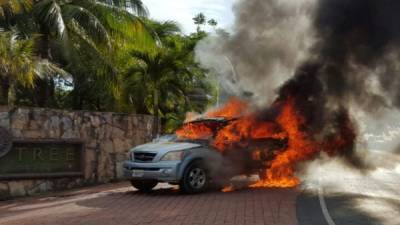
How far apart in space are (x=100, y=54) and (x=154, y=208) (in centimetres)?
903

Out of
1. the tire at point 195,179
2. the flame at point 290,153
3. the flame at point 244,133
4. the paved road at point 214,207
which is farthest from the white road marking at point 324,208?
the tire at point 195,179

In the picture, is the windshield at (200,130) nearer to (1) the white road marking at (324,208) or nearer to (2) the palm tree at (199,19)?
(1) the white road marking at (324,208)

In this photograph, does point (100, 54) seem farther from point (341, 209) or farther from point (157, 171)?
point (341, 209)

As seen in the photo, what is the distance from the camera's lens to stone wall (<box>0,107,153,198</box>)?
41.2 feet

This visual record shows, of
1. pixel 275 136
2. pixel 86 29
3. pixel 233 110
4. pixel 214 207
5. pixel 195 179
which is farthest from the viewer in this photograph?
pixel 86 29

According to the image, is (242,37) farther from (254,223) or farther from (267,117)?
(254,223)

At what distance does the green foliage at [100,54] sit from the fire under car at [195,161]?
11.3 feet

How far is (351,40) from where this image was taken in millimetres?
14805

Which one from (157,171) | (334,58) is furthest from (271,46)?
(157,171)

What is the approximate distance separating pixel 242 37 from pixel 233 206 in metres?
8.62

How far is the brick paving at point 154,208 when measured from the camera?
853cm

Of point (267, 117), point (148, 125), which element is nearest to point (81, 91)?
point (148, 125)

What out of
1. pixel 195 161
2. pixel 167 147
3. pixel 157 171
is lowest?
pixel 157 171

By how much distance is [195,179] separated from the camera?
11.9 m
